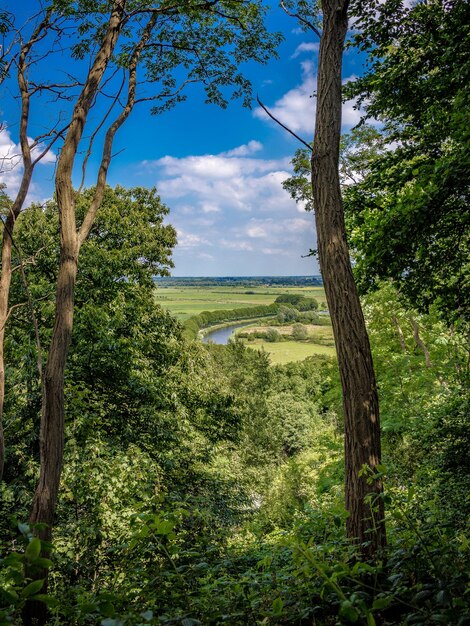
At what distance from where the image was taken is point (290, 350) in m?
84.2

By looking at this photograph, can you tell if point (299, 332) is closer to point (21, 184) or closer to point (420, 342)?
point (420, 342)

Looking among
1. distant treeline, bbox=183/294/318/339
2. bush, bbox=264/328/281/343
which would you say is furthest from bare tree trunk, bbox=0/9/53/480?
bush, bbox=264/328/281/343

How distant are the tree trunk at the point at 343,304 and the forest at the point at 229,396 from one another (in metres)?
0.02

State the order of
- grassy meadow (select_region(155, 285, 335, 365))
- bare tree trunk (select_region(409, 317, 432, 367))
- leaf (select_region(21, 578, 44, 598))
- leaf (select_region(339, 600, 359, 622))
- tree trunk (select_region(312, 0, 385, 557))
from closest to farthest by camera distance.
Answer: leaf (select_region(21, 578, 44, 598)), leaf (select_region(339, 600, 359, 622)), tree trunk (select_region(312, 0, 385, 557)), bare tree trunk (select_region(409, 317, 432, 367)), grassy meadow (select_region(155, 285, 335, 365))

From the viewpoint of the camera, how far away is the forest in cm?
222

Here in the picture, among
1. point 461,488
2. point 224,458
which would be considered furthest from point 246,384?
point 461,488

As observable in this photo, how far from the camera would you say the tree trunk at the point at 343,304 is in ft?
10.8

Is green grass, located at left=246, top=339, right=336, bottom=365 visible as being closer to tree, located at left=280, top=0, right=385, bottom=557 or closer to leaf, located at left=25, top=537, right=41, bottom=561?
tree, located at left=280, top=0, right=385, bottom=557

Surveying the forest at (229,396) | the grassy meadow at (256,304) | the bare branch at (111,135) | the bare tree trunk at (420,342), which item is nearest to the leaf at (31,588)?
the forest at (229,396)

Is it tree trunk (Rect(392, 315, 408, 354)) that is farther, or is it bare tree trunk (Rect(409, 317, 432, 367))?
tree trunk (Rect(392, 315, 408, 354))

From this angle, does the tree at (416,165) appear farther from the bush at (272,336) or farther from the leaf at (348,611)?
the bush at (272,336)

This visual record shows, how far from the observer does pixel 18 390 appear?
8.68 metres

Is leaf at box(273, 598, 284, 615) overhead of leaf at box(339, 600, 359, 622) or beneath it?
beneath

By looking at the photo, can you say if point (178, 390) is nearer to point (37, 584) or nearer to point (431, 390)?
point (431, 390)
